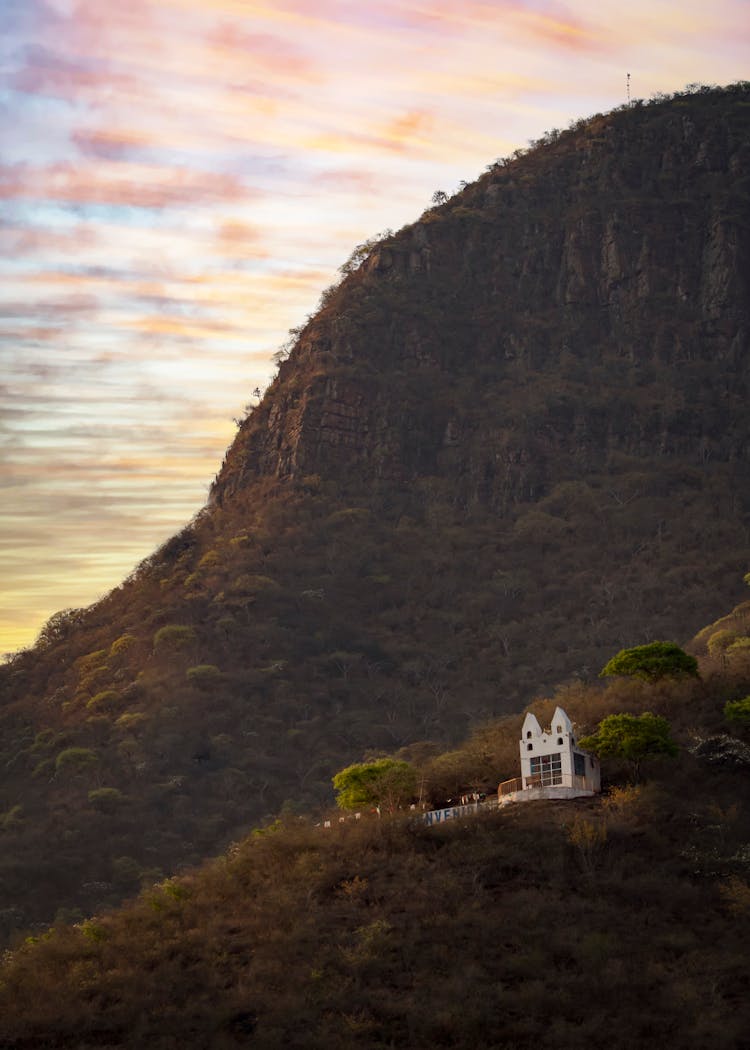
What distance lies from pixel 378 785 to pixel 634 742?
1372 cm

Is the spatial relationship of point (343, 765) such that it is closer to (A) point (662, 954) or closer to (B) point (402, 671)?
(B) point (402, 671)

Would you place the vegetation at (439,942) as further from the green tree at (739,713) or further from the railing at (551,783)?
the green tree at (739,713)

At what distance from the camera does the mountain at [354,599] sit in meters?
144

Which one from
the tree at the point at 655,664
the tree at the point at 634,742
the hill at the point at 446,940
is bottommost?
the hill at the point at 446,940

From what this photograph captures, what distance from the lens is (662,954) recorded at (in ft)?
251

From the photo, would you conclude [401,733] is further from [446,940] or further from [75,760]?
[446,940]

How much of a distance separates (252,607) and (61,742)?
23.1 meters

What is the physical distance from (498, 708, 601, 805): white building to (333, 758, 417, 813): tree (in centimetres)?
557

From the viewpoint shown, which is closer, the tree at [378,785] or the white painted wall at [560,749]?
the white painted wall at [560,749]

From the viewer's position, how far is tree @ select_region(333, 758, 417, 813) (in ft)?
316

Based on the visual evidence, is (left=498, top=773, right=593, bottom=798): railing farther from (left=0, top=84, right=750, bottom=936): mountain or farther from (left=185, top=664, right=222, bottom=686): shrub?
(left=185, top=664, right=222, bottom=686): shrub

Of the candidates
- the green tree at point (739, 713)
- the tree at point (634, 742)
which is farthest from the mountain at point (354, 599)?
the tree at point (634, 742)

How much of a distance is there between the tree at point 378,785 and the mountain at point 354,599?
3301cm

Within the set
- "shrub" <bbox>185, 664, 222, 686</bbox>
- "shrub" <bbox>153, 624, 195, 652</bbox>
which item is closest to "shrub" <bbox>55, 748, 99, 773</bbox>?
"shrub" <bbox>185, 664, 222, 686</bbox>
